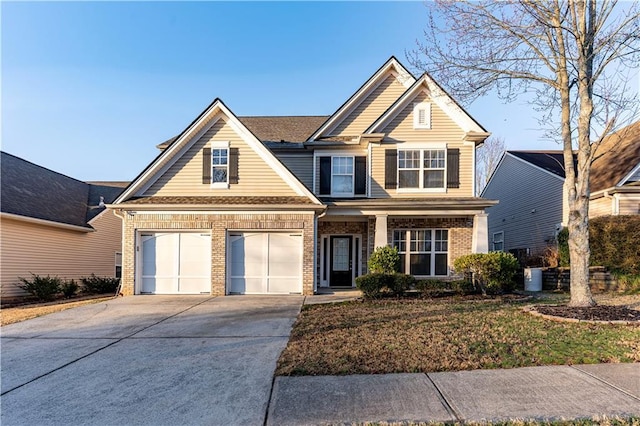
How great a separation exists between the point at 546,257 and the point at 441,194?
579cm

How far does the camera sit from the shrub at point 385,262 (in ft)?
37.7

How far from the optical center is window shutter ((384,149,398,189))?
44.0 ft

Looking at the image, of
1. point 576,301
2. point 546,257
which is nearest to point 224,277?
point 576,301

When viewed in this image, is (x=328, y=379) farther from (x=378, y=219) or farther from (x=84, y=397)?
(x=378, y=219)

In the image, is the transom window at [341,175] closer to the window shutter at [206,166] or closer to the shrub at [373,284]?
the shrub at [373,284]

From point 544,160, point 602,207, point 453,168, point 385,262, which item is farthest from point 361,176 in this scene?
point 544,160

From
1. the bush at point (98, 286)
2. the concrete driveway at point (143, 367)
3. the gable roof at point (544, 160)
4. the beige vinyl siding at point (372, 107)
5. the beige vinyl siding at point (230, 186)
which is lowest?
the bush at point (98, 286)

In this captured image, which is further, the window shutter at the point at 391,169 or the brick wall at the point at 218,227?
the window shutter at the point at 391,169

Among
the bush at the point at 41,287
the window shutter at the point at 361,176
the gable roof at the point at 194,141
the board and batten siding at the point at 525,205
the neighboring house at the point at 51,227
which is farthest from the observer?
the board and batten siding at the point at 525,205

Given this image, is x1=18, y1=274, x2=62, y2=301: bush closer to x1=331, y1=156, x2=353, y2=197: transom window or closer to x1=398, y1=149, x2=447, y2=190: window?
x1=331, y1=156, x2=353, y2=197: transom window

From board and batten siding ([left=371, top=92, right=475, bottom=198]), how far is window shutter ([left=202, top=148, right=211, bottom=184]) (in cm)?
585

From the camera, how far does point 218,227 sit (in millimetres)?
12008

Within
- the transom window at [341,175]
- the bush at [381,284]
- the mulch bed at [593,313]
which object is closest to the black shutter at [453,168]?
the transom window at [341,175]

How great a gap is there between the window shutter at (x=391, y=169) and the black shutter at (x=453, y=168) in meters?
1.89
